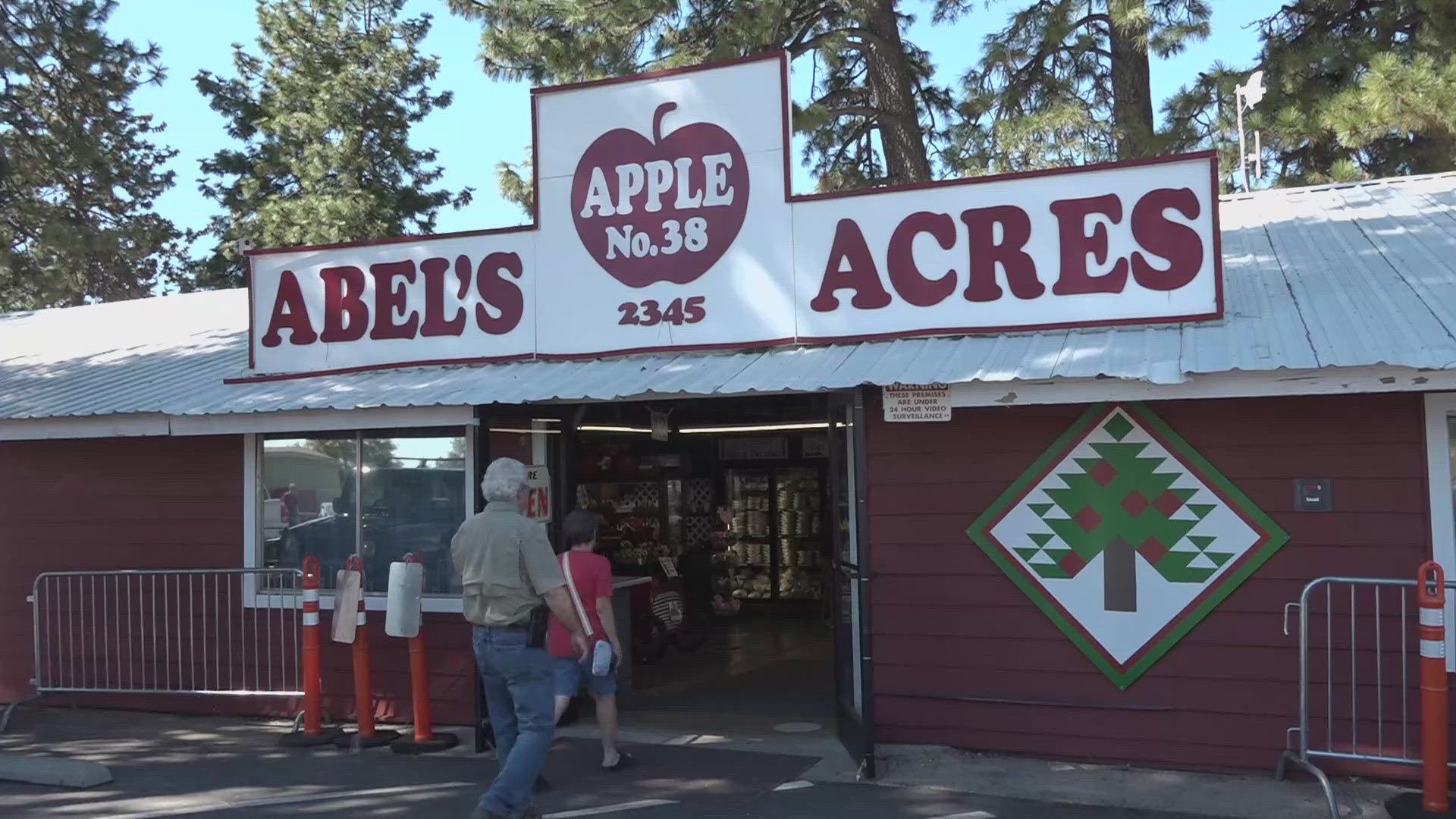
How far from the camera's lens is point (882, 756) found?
786cm

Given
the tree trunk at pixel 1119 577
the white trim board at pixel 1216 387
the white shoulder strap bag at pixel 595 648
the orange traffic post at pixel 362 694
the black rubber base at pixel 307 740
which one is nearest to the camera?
the white trim board at pixel 1216 387

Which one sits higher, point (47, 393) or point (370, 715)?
point (47, 393)

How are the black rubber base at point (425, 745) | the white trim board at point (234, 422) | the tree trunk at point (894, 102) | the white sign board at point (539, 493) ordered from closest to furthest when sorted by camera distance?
the black rubber base at point (425, 745), the white trim board at point (234, 422), the white sign board at point (539, 493), the tree trunk at point (894, 102)

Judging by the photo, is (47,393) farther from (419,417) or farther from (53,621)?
(419,417)

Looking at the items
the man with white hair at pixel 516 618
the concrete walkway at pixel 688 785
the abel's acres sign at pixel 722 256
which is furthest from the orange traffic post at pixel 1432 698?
the man with white hair at pixel 516 618

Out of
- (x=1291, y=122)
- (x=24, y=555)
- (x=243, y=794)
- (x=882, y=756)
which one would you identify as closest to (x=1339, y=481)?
(x=882, y=756)

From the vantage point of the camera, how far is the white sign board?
9.12 meters

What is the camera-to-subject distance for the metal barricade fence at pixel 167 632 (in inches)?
383

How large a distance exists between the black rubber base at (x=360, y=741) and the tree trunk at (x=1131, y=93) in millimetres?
11700

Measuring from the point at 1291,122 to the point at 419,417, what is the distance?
36.8 ft

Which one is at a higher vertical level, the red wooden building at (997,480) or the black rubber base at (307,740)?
the red wooden building at (997,480)

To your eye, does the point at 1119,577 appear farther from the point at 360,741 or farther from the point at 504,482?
the point at 360,741

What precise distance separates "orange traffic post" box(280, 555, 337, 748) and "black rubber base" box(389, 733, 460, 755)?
544 millimetres

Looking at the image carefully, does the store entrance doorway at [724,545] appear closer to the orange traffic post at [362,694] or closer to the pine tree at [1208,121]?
the orange traffic post at [362,694]
